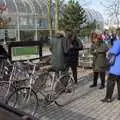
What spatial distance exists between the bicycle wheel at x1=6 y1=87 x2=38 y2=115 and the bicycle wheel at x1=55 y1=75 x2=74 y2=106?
44.2 inches

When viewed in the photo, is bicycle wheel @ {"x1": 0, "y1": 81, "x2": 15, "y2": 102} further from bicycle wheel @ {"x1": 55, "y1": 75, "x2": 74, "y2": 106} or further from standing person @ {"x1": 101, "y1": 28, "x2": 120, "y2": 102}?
standing person @ {"x1": 101, "y1": 28, "x2": 120, "y2": 102}

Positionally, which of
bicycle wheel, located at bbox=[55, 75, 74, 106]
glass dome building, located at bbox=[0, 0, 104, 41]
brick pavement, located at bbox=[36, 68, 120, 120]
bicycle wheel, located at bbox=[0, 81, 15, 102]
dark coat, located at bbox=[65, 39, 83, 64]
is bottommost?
brick pavement, located at bbox=[36, 68, 120, 120]

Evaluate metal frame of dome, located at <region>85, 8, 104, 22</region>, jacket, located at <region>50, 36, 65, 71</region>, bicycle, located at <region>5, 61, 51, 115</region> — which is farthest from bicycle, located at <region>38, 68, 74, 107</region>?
metal frame of dome, located at <region>85, 8, 104, 22</region>

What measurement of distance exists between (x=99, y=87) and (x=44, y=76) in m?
3.42

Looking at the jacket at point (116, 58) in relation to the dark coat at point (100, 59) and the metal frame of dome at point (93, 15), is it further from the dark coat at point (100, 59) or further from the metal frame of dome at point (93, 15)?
the metal frame of dome at point (93, 15)

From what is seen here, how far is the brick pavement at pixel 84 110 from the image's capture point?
7.16 meters

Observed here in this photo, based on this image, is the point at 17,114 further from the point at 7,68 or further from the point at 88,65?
the point at 88,65

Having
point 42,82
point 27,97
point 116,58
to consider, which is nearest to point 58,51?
point 42,82

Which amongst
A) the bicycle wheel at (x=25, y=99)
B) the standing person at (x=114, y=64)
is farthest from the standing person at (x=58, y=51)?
the bicycle wheel at (x=25, y=99)

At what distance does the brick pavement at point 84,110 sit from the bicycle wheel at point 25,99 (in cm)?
30

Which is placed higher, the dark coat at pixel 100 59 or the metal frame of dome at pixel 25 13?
the metal frame of dome at pixel 25 13

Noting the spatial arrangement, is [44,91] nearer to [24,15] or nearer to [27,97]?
[27,97]

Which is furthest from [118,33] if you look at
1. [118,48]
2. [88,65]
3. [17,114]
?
[88,65]

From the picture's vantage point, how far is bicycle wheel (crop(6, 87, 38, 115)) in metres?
6.52
